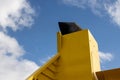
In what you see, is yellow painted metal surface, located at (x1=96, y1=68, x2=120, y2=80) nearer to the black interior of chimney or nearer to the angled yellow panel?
the angled yellow panel

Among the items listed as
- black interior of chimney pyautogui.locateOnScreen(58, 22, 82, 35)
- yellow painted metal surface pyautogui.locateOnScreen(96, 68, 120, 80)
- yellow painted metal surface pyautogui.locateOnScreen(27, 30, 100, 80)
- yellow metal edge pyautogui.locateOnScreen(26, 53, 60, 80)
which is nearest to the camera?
yellow metal edge pyautogui.locateOnScreen(26, 53, 60, 80)

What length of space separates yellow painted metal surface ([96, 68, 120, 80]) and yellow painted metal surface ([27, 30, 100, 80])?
0.22 metres

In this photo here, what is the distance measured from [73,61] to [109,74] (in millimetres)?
1086

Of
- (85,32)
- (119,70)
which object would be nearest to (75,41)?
(85,32)

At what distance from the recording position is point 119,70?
7410mm

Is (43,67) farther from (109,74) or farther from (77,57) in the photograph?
(109,74)

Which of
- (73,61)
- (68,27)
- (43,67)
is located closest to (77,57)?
(73,61)

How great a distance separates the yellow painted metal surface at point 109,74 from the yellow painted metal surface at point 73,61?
0.22 meters

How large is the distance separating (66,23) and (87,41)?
4.71ft

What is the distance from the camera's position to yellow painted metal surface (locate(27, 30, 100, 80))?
762 cm

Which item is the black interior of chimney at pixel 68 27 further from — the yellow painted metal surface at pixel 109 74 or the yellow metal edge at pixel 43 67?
the yellow painted metal surface at pixel 109 74

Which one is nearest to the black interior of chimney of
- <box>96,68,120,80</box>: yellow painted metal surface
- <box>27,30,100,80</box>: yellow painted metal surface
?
<box>27,30,100,80</box>: yellow painted metal surface

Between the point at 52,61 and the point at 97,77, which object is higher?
the point at 52,61

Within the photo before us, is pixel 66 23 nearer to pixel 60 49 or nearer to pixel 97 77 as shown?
pixel 60 49
